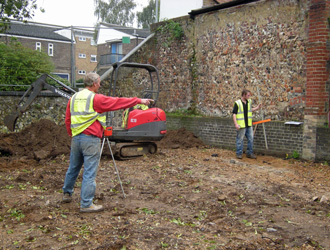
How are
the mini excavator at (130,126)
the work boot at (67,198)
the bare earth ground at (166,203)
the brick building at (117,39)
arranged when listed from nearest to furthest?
the bare earth ground at (166,203) → the work boot at (67,198) → the mini excavator at (130,126) → the brick building at (117,39)

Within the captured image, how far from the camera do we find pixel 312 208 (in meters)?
6.08

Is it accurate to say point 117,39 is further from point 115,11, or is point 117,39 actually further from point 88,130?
point 88,130

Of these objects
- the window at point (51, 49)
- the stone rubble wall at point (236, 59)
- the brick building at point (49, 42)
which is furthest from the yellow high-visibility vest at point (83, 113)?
the window at point (51, 49)

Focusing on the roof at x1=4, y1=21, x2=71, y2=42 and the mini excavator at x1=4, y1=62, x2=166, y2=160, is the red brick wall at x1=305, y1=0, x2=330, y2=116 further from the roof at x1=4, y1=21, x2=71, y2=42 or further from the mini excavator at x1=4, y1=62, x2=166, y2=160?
the roof at x1=4, y1=21, x2=71, y2=42

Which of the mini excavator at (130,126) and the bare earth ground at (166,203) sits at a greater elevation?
the mini excavator at (130,126)

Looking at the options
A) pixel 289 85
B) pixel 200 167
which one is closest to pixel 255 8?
pixel 289 85

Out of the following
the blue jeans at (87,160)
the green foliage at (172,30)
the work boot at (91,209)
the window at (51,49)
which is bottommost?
the work boot at (91,209)

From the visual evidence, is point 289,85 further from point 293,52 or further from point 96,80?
point 96,80

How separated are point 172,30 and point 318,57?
6495 mm

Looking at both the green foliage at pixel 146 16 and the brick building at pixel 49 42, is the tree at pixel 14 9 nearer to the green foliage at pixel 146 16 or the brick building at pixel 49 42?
the brick building at pixel 49 42

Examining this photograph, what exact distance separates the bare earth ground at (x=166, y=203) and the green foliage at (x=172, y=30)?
18.7 ft

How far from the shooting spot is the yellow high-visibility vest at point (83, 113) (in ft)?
17.9

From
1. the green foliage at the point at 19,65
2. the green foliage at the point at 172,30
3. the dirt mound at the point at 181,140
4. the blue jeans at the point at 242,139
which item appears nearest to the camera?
the blue jeans at the point at 242,139

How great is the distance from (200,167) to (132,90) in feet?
24.0
